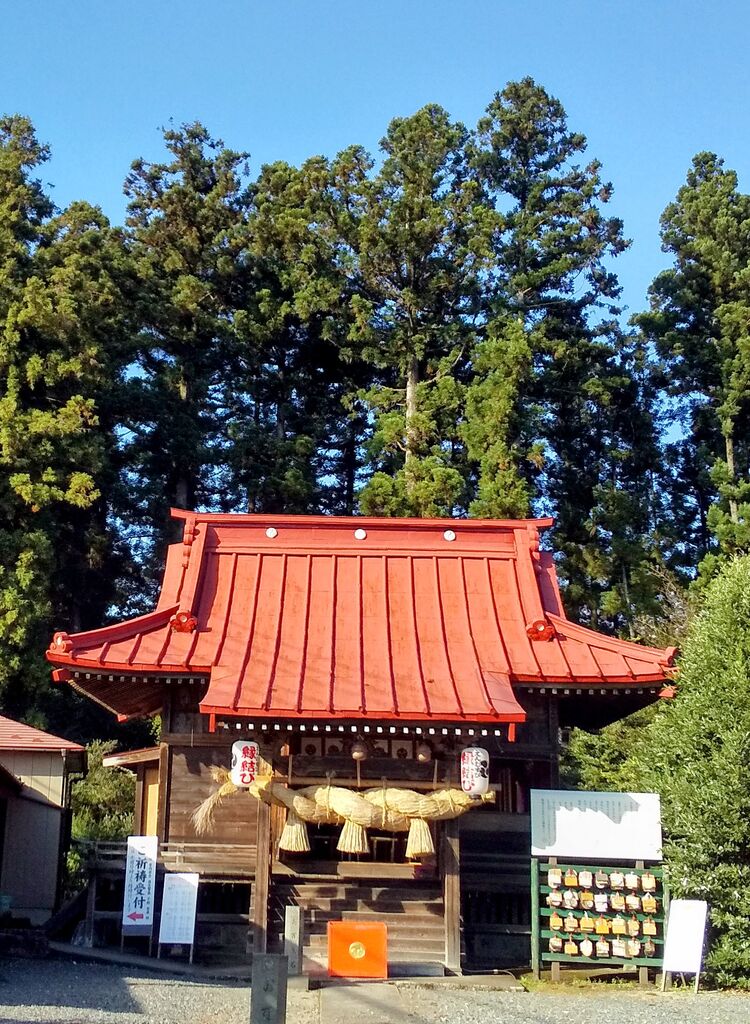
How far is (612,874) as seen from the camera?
11602 mm

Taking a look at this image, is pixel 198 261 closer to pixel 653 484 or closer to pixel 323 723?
pixel 653 484

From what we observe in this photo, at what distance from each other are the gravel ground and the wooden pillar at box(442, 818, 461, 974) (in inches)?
28.0

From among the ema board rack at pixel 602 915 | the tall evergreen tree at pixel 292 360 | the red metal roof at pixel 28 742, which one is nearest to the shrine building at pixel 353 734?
the ema board rack at pixel 602 915

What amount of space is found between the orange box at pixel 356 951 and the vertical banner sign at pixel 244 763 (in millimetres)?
1847

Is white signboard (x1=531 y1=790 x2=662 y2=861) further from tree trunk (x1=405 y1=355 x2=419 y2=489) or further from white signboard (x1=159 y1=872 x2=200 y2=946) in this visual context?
tree trunk (x1=405 y1=355 x2=419 y2=489)

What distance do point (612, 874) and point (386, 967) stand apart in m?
2.76

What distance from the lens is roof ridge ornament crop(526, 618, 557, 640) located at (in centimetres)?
1342

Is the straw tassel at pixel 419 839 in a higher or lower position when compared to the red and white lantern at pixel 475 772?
lower

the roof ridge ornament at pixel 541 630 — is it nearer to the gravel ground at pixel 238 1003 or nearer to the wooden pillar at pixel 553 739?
the wooden pillar at pixel 553 739

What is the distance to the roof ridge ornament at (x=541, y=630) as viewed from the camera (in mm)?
13422

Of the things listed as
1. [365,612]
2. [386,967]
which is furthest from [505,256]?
[386,967]

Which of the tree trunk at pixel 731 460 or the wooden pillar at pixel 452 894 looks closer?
the wooden pillar at pixel 452 894

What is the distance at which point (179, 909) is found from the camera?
1180 centimetres

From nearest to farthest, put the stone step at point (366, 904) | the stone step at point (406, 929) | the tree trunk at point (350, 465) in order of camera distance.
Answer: the stone step at point (406, 929), the stone step at point (366, 904), the tree trunk at point (350, 465)
